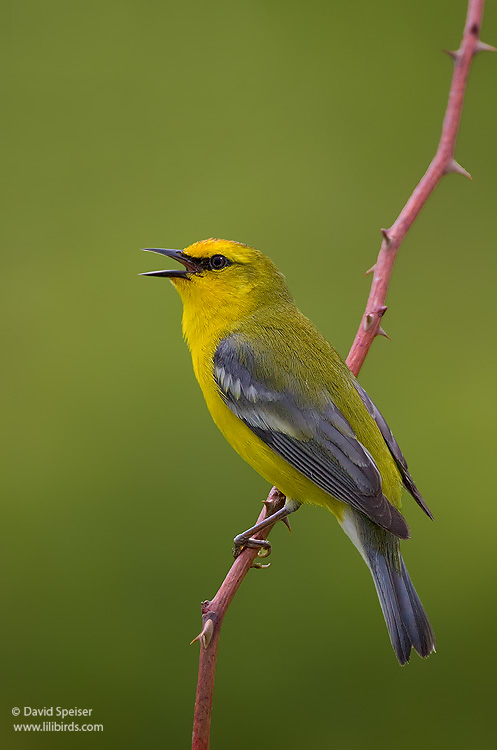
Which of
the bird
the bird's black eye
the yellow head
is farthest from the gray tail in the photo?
the bird's black eye

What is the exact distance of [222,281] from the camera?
274 cm

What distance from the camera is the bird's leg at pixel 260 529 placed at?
239 cm

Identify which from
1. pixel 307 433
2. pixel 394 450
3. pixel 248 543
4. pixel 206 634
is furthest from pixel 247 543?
pixel 206 634

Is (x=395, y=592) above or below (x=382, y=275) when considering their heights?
below

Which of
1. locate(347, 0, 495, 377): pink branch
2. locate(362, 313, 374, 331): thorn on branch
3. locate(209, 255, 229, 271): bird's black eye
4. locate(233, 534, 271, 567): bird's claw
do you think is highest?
locate(209, 255, 229, 271): bird's black eye

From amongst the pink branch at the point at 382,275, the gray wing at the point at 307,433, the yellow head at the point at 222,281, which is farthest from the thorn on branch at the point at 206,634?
the yellow head at the point at 222,281

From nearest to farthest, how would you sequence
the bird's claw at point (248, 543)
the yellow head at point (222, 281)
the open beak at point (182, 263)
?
the bird's claw at point (248, 543) < the open beak at point (182, 263) < the yellow head at point (222, 281)

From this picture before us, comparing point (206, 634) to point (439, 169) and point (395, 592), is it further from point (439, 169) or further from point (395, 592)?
point (439, 169)

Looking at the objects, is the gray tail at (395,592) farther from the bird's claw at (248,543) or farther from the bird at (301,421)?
the bird's claw at (248,543)

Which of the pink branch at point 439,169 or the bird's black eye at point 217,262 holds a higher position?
the bird's black eye at point 217,262

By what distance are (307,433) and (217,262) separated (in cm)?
64

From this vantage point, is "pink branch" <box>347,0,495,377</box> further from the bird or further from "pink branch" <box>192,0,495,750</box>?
the bird

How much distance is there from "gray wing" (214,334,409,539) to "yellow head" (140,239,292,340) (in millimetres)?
245

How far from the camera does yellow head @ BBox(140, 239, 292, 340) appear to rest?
8.82 feet
